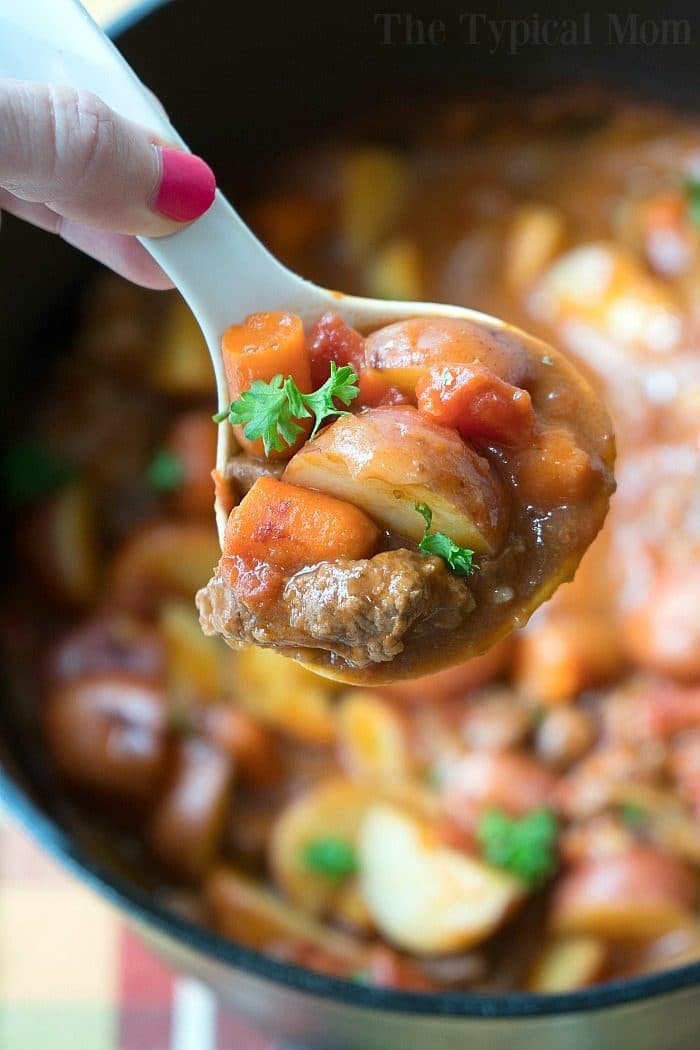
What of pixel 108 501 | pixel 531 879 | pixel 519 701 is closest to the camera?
pixel 531 879

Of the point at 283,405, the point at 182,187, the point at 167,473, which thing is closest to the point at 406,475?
the point at 283,405

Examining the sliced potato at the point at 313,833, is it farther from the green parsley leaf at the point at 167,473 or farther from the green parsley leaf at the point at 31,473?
the green parsley leaf at the point at 31,473

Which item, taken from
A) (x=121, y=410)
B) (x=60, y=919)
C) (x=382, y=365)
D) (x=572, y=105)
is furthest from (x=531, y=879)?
(x=572, y=105)

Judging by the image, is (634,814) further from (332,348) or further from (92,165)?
(92,165)

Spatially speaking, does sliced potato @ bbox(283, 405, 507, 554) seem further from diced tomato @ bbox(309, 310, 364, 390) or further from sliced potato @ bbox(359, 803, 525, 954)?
sliced potato @ bbox(359, 803, 525, 954)

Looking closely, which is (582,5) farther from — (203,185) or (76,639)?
(76,639)

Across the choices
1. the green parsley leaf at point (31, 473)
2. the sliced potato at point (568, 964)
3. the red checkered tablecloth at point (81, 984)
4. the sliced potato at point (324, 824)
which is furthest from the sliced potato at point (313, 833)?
the green parsley leaf at point (31, 473)
